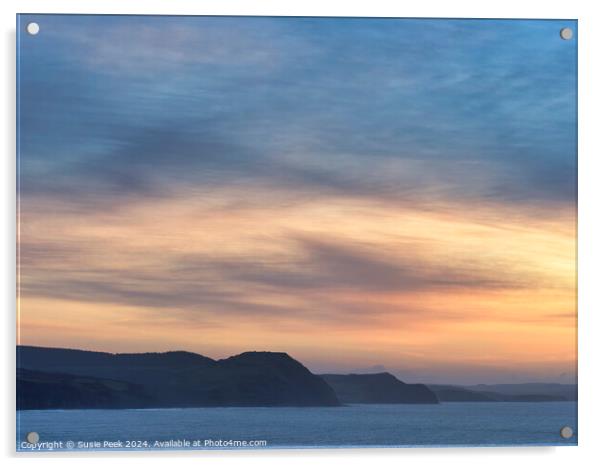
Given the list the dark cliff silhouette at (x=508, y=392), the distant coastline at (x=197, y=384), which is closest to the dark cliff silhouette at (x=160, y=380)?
the distant coastline at (x=197, y=384)

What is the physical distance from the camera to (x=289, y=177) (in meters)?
5.44

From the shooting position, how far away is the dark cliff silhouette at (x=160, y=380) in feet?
17.3

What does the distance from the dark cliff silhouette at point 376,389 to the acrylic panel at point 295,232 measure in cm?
1

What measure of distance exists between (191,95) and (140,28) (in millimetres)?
489

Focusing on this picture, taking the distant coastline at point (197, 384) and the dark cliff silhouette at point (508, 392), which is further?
the dark cliff silhouette at point (508, 392)

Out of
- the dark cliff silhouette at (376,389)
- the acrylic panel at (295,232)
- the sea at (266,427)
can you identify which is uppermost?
the acrylic panel at (295,232)

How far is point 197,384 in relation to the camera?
5359 mm

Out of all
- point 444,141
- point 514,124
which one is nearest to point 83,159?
point 444,141

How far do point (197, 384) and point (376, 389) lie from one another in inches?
40.8

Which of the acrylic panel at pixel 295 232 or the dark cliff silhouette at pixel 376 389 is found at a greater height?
the acrylic panel at pixel 295 232
